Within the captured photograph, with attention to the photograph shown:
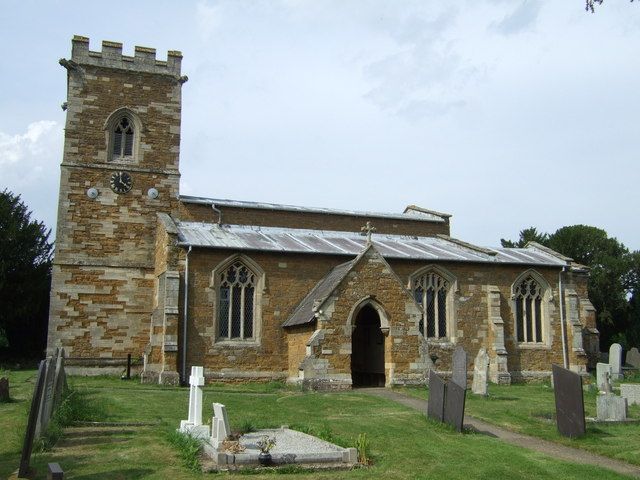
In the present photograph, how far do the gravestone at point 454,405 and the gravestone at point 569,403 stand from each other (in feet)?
6.95

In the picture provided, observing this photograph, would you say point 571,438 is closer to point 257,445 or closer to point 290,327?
point 257,445

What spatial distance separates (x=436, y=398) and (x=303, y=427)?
3371 mm

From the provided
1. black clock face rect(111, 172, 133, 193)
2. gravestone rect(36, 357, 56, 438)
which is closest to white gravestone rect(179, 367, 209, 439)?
gravestone rect(36, 357, 56, 438)

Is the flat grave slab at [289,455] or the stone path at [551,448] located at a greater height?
the flat grave slab at [289,455]

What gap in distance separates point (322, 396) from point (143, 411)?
5667 mm

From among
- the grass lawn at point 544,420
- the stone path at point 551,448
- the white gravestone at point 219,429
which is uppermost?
the white gravestone at point 219,429

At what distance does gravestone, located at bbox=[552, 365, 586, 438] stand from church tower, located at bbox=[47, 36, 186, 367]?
17.8 m

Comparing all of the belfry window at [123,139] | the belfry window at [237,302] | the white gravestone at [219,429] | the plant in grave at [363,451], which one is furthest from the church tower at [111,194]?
the plant in grave at [363,451]

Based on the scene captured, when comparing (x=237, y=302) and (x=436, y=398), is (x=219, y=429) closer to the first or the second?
(x=436, y=398)

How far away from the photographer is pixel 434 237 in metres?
34.1

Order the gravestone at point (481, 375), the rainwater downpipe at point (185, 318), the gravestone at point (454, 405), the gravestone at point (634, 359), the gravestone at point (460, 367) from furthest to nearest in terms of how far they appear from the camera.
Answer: the gravestone at point (634, 359) → the rainwater downpipe at point (185, 318) → the gravestone at point (481, 375) → the gravestone at point (460, 367) → the gravestone at point (454, 405)

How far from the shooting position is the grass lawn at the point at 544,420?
42.0ft

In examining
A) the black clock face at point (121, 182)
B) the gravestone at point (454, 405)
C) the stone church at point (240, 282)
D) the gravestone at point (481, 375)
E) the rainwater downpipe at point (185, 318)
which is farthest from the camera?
the black clock face at point (121, 182)

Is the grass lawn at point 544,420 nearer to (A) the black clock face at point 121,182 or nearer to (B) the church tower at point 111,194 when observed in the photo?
(B) the church tower at point 111,194
